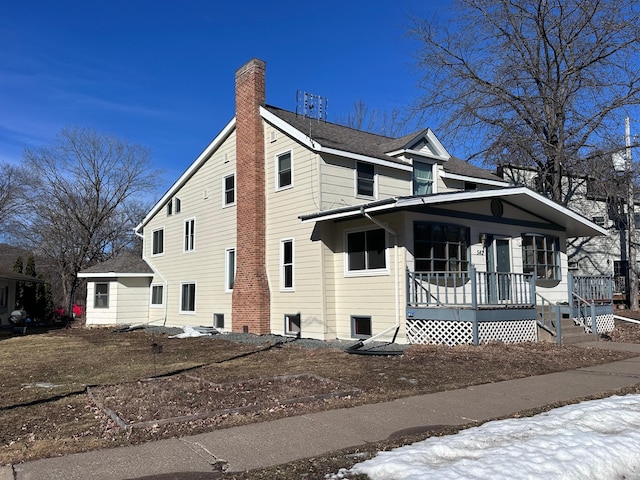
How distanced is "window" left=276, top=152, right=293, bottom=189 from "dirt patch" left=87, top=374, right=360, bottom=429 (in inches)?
346

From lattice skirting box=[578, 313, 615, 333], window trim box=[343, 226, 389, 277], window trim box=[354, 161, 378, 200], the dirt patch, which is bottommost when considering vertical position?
the dirt patch

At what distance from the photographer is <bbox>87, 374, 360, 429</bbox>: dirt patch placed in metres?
6.43

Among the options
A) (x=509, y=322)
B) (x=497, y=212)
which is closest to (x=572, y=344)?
(x=509, y=322)

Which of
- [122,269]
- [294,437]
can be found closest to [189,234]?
[122,269]

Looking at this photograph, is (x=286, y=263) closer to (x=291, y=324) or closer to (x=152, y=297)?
(x=291, y=324)

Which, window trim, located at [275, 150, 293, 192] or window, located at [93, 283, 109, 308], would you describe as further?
window, located at [93, 283, 109, 308]

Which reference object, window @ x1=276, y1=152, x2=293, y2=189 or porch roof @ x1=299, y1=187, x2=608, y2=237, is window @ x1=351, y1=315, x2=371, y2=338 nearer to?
porch roof @ x1=299, y1=187, x2=608, y2=237

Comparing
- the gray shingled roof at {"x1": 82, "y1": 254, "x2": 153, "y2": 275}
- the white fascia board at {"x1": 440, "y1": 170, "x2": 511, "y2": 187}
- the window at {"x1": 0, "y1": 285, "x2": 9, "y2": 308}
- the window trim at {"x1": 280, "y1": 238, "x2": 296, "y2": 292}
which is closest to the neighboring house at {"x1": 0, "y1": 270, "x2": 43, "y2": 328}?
the window at {"x1": 0, "y1": 285, "x2": 9, "y2": 308}

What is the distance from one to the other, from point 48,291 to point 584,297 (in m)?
33.5

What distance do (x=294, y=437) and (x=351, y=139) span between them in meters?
13.5

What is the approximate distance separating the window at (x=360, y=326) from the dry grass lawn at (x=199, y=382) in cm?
199

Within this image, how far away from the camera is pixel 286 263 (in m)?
16.7

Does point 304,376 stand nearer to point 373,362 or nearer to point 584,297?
point 373,362

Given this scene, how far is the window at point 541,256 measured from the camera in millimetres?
17141
